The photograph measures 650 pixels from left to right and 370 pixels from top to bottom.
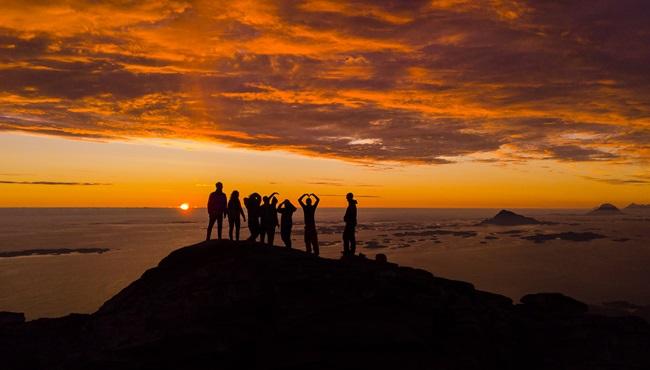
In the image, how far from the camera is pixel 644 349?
60.4ft

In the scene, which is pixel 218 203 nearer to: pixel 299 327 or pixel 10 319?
pixel 299 327

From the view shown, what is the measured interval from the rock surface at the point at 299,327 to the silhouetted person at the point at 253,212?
86.4 inches

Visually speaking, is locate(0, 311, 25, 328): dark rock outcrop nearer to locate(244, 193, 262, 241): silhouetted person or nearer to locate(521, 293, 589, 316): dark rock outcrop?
locate(244, 193, 262, 241): silhouetted person

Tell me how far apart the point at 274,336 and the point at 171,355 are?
11.1 ft

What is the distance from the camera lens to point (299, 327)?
1455 centimetres

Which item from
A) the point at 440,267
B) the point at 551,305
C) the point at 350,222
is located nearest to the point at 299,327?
the point at 350,222

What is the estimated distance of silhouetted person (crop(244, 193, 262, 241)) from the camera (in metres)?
20.4

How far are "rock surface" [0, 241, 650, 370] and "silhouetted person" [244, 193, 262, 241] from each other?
7.20ft

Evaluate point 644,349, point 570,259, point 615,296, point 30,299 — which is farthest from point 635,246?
point 30,299

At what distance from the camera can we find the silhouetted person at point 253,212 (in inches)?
805

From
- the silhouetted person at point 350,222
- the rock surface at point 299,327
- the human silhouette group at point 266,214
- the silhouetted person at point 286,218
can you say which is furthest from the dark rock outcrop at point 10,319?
the silhouetted person at point 350,222

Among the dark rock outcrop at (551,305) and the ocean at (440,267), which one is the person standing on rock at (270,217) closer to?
the dark rock outcrop at (551,305)

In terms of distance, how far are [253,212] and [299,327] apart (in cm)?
788

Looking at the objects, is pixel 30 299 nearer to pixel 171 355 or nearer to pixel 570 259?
pixel 171 355
